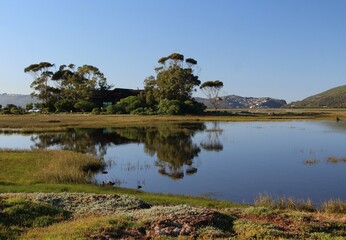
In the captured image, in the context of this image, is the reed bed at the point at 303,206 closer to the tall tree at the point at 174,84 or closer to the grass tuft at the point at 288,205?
the grass tuft at the point at 288,205

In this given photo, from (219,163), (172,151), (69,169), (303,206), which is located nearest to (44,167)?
(69,169)

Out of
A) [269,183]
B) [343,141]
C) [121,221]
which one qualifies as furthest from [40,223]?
[343,141]

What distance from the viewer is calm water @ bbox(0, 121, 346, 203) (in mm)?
25688

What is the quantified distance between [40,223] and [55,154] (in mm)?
25107

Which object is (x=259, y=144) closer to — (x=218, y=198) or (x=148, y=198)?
(x=218, y=198)

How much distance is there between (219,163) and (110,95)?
4128 inches

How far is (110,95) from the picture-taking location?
137 metres

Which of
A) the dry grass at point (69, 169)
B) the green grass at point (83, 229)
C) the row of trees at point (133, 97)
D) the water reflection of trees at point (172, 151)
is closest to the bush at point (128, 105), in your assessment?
the row of trees at point (133, 97)

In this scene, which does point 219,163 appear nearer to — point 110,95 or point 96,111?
point 96,111

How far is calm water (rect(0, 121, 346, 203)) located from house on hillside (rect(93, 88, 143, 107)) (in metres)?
74.2

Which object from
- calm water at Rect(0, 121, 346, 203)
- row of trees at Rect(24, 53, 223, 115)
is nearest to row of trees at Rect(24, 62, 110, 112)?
row of trees at Rect(24, 53, 223, 115)

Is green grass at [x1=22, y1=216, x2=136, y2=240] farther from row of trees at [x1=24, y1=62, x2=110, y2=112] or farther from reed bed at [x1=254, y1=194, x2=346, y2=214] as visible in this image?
row of trees at [x1=24, y1=62, x2=110, y2=112]

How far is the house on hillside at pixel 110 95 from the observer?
Result: 134 m

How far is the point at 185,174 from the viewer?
31078 millimetres
